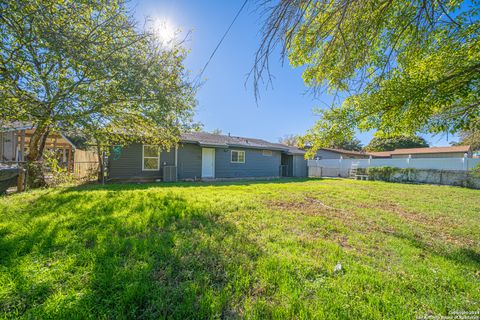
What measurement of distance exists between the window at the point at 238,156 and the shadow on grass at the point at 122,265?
924cm

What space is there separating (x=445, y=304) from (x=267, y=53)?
3.17 meters

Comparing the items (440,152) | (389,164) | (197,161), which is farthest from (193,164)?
(440,152)

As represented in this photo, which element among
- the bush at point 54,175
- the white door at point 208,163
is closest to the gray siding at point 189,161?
the white door at point 208,163

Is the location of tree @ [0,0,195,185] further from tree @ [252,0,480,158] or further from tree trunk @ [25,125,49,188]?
tree @ [252,0,480,158]

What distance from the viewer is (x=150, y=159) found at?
33.4 ft

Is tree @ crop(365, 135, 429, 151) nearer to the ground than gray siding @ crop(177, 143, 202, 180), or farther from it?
farther from it

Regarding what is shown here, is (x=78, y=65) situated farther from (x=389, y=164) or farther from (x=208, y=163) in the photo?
(x=389, y=164)

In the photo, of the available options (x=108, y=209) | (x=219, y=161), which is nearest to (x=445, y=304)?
(x=108, y=209)

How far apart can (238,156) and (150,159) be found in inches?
221

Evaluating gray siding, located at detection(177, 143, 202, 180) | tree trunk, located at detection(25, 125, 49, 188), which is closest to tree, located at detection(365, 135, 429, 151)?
gray siding, located at detection(177, 143, 202, 180)

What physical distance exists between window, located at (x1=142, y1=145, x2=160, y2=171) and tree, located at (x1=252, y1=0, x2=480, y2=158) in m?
8.66

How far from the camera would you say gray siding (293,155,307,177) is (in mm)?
16688

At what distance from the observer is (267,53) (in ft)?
7.59

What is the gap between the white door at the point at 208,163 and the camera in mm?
11884
